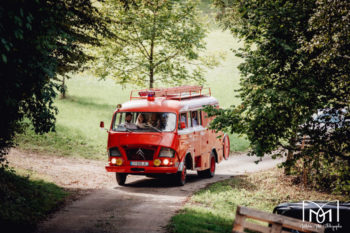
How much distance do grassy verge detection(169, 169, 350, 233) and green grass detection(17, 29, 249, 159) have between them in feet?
11.1

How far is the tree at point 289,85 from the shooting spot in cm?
988

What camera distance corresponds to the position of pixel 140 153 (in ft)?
46.0

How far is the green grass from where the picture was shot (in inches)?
838

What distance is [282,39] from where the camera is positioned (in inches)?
405

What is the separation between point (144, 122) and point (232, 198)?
12.8 ft

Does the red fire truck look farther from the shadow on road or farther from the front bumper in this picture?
the shadow on road

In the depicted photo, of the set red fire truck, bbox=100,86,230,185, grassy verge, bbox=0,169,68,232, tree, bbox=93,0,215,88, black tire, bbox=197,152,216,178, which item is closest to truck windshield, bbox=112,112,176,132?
red fire truck, bbox=100,86,230,185

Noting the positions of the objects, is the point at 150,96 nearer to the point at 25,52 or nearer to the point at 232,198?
the point at 232,198

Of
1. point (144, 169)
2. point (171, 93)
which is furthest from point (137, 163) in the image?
point (171, 93)

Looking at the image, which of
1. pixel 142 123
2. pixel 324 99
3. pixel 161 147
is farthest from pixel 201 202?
pixel 324 99

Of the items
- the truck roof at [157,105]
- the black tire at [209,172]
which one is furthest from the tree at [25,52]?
the black tire at [209,172]

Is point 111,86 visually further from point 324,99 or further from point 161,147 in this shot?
point 324,99

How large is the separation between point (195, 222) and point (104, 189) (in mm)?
5249

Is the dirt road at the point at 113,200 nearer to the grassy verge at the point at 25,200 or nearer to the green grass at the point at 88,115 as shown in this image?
the grassy verge at the point at 25,200
